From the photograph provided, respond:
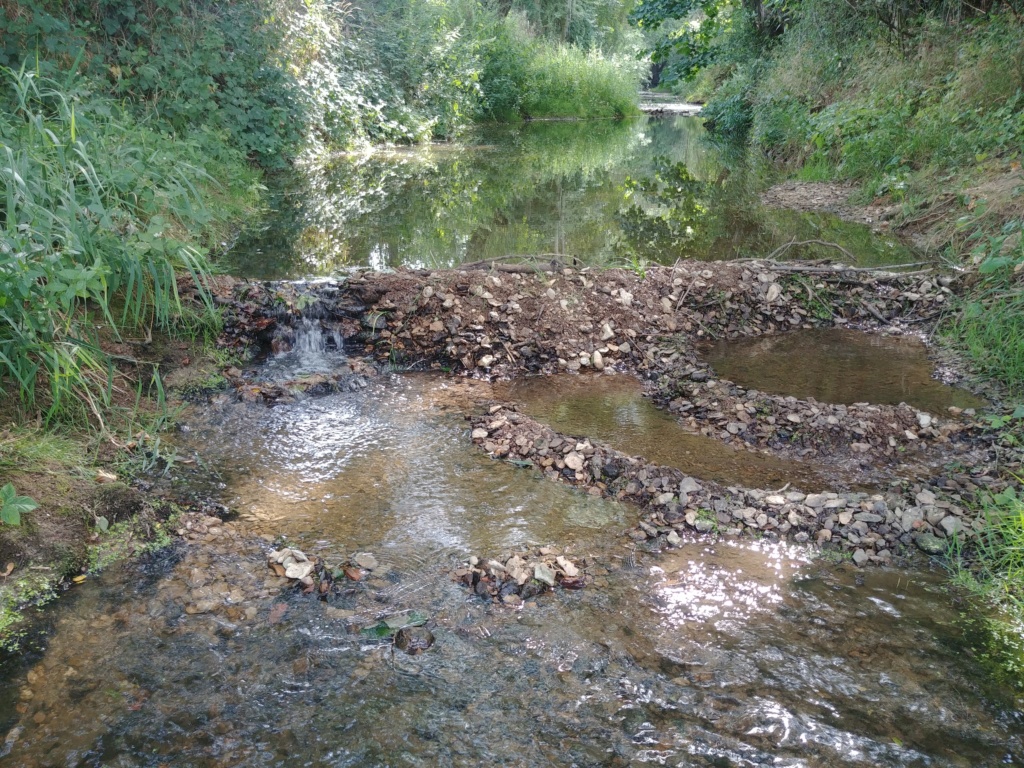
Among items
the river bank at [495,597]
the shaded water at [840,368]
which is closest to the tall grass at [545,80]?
the shaded water at [840,368]

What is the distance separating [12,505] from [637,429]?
3.39 m

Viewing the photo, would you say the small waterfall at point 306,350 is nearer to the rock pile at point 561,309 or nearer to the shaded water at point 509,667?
the rock pile at point 561,309

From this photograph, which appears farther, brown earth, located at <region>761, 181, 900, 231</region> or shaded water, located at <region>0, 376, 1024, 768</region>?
brown earth, located at <region>761, 181, 900, 231</region>

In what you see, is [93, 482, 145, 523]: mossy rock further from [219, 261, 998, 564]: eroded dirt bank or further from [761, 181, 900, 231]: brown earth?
[761, 181, 900, 231]: brown earth

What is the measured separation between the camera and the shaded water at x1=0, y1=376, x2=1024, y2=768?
2266 mm

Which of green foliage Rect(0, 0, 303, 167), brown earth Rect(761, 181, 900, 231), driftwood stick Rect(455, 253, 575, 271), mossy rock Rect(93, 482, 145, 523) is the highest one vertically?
green foliage Rect(0, 0, 303, 167)

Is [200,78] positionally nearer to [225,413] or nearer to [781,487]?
[225,413]

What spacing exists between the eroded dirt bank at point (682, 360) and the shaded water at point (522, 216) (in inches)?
47.1

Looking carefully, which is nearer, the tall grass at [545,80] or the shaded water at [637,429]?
the shaded water at [637,429]

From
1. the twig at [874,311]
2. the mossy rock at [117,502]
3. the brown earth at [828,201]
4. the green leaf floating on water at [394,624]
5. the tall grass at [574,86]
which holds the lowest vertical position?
the green leaf floating on water at [394,624]

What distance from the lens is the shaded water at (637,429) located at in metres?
4.06

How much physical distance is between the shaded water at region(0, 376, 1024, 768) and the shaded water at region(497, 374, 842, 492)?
2.35ft

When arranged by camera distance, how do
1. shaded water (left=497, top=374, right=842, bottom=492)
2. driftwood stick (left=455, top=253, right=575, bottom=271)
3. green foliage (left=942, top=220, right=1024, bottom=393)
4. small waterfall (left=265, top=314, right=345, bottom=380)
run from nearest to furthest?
1. shaded water (left=497, top=374, right=842, bottom=492)
2. green foliage (left=942, top=220, right=1024, bottom=393)
3. small waterfall (left=265, top=314, right=345, bottom=380)
4. driftwood stick (left=455, top=253, right=575, bottom=271)

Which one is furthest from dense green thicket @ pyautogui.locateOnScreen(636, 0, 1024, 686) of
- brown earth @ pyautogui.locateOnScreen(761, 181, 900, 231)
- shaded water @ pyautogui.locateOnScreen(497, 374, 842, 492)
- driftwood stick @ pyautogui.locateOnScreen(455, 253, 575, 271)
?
driftwood stick @ pyautogui.locateOnScreen(455, 253, 575, 271)
